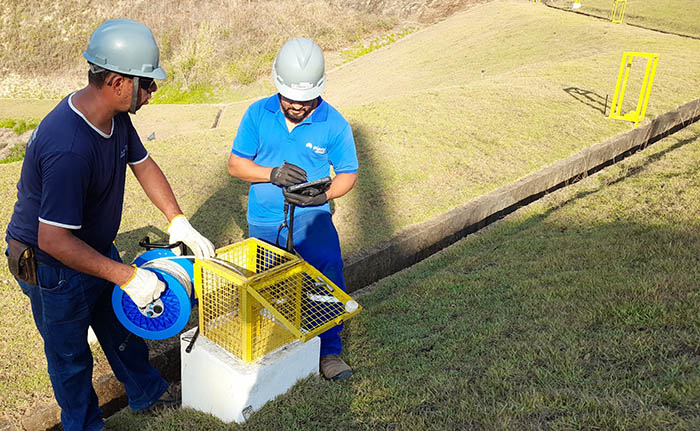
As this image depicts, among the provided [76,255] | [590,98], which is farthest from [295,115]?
[590,98]

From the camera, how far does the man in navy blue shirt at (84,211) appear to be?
93.0 inches

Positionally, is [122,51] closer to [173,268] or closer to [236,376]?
[173,268]

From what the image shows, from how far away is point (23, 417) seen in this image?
3240mm

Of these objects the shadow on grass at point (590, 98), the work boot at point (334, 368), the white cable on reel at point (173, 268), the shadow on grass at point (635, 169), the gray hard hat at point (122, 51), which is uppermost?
the gray hard hat at point (122, 51)

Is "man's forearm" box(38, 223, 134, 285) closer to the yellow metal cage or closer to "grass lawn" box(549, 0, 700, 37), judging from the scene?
the yellow metal cage

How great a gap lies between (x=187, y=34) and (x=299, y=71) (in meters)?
25.9

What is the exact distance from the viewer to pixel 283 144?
11.3ft

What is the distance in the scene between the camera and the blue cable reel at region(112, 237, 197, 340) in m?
2.78

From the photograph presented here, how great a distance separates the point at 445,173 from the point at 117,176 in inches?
215

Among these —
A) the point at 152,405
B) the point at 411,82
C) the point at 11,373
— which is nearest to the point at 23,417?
the point at 11,373

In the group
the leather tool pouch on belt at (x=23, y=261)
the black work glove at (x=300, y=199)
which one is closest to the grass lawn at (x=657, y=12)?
the black work glove at (x=300, y=199)

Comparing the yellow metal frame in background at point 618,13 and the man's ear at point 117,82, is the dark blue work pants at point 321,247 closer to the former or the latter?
the man's ear at point 117,82

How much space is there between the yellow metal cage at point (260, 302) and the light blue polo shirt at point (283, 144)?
1.18ft

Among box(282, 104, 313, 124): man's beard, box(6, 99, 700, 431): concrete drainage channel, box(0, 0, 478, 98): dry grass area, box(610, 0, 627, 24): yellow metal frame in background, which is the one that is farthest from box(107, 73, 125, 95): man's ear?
box(610, 0, 627, 24): yellow metal frame in background
